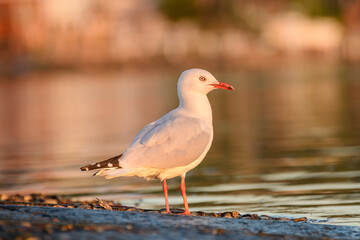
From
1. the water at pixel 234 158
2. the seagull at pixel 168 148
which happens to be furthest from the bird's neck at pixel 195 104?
the water at pixel 234 158

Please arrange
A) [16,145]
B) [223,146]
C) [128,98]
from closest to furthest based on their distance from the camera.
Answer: [223,146]
[16,145]
[128,98]

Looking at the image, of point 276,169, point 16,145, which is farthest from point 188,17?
point 276,169

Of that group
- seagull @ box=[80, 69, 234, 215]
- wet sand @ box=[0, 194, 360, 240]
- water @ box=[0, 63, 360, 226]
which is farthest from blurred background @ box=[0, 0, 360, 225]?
seagull @ box=[80, 69, 234, 215]

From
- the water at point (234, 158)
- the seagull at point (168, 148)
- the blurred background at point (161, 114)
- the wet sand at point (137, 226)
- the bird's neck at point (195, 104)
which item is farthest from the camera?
the blurred background at point (161, 114)

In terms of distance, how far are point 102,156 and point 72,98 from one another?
2917cm

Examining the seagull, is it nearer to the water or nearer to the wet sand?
the wet sand

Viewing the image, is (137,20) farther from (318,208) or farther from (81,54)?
(318,208)

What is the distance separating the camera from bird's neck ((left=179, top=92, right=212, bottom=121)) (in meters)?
9.24

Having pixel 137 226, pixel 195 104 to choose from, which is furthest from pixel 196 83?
pixel 137 226

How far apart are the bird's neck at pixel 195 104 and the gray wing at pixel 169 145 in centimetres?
24

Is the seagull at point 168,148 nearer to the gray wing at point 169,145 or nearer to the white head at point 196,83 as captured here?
the gray wing at point 169,145

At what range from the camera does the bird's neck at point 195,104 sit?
9.24m

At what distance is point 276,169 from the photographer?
14.1 meters

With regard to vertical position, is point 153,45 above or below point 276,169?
above
